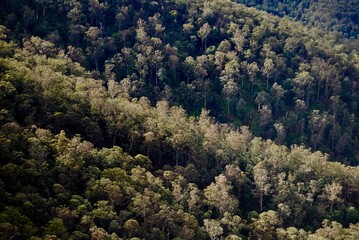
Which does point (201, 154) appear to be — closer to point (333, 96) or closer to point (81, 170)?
point (81, 170)

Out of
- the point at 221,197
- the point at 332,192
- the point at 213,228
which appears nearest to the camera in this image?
the point at 213,228

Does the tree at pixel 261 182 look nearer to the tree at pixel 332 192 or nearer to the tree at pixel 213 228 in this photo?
the tree at pixel 332 192

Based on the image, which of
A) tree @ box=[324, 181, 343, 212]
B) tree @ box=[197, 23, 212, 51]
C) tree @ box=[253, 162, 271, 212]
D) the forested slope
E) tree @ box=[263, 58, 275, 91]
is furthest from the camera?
tree @ box=[197, 23, 212, 51]

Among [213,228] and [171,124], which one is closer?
[213,228]

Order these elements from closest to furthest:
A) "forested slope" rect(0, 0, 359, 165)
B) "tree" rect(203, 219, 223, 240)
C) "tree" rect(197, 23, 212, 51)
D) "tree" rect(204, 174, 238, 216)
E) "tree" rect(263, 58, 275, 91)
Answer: "tree" rect(203, 219, 223, 240) → "tree" rect(204, 174, 238, 216) → "forested slope" rect(0, 0, 359, 165) → "tree" rect(263, 58, 275, 91) → "tree" rect(197, 23, 212, 51)

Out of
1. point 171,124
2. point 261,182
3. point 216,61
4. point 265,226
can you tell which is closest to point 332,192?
point 261,182

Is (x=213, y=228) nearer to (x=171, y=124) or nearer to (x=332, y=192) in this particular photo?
(x=171, y=124)

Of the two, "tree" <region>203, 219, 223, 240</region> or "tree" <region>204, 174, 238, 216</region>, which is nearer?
"tree" <region>203, 219, 223, 240</region>

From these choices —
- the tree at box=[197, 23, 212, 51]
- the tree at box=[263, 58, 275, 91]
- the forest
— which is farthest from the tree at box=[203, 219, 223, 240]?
the tree at box=[197, 23, 212, 51]

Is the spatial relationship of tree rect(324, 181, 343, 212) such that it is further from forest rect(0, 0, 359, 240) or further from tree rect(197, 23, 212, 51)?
tree rect(197, 23, 212, 51)
